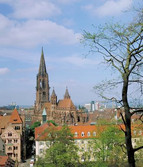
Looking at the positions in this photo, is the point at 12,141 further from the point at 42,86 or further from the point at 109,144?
the point at 42,86

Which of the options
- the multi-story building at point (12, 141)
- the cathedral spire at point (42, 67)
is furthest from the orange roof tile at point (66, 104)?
the multi-story building at point (12, 141)

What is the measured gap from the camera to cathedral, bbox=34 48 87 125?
371 feet

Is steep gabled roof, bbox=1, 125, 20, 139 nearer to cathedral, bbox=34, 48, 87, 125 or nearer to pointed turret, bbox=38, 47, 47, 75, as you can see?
cathedral, bbox=34, 48, 87, 125

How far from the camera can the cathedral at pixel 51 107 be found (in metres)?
113

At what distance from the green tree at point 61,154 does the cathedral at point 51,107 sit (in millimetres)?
73880

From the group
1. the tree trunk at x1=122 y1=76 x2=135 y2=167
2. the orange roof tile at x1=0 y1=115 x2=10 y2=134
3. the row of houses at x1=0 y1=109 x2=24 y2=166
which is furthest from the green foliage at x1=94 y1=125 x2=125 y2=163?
the orange roof tile at x1=0 y1=115 x2=10 y2=134

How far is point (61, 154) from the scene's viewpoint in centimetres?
3212

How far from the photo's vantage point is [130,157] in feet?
31.3

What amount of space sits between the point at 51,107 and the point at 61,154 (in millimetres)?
89298

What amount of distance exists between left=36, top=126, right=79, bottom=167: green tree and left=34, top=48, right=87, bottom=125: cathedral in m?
73.9

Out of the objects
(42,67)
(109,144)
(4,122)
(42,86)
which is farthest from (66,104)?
(109,144)

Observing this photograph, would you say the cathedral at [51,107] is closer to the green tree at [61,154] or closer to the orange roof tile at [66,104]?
the orange roof tile at [66,104]

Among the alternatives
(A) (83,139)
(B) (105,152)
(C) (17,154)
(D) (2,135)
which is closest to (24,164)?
(C) (17,154)

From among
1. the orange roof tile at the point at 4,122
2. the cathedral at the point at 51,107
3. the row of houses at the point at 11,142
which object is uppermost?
the cathedral at the point at 51,107
